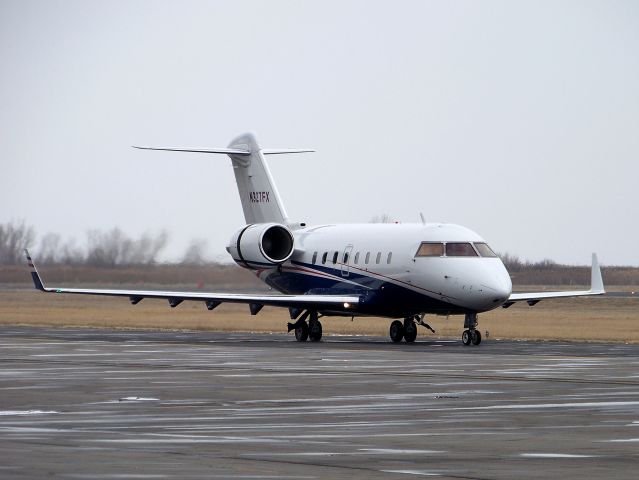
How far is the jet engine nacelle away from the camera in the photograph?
45375 millimetres

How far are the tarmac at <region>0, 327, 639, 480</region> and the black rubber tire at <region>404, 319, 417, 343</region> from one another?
8144mm

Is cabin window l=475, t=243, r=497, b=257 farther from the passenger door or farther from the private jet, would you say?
the passenger door

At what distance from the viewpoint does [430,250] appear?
4050 centimetres

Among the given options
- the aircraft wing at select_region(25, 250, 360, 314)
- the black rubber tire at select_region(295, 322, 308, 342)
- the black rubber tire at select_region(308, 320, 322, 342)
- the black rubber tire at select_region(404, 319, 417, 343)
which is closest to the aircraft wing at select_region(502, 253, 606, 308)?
the black rubber tire at select_region(404, 319, 417, 343)

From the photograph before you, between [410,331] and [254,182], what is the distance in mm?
10081

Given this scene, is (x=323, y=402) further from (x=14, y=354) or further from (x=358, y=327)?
(x=358, y=327)

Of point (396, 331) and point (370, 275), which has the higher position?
point (370, 275)

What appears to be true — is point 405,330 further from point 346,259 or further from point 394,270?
point 346,259

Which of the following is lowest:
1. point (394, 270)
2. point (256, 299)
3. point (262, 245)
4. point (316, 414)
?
point (316, 414)

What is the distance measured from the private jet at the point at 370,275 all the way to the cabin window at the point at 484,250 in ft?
0.12

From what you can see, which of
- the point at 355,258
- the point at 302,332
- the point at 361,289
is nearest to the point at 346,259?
the point at 355,258

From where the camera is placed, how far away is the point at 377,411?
18.9 m

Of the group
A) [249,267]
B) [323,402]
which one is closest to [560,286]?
[249,267]

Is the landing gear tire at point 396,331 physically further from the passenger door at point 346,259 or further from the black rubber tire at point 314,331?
the passenger door at point 346,259
